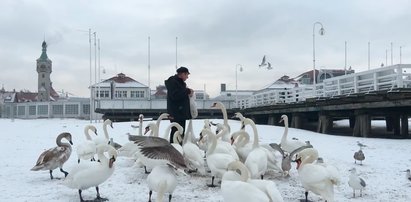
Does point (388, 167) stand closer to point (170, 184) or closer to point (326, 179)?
point (326, 179)

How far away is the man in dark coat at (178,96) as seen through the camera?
31.4 feet

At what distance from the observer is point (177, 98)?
31.6 feet

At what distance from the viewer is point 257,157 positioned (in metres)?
7.95

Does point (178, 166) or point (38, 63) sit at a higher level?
point (38, 63)

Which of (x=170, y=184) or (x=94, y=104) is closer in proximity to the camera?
(x=170, y=184)

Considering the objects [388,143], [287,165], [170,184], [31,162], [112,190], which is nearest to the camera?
[170,184]

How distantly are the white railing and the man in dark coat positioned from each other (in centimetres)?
1030

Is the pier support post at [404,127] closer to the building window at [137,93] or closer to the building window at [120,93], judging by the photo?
the building window at [137,93]

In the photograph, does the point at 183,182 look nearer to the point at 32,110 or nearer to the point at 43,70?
the point at 32,110

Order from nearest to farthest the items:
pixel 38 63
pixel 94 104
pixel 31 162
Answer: pixel 31 162 → pixel 94 104 → pixel 38 63

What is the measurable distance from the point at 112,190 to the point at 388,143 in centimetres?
1123

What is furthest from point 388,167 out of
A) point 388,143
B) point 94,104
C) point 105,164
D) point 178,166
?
point 94,104

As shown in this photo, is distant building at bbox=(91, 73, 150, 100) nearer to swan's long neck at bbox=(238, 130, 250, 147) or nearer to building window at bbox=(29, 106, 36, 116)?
building window at bbox=(29, 106, 36, 116)

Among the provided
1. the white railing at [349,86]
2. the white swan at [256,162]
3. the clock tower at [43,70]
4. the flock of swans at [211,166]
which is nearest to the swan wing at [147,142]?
the flock of swans at [211,166]
